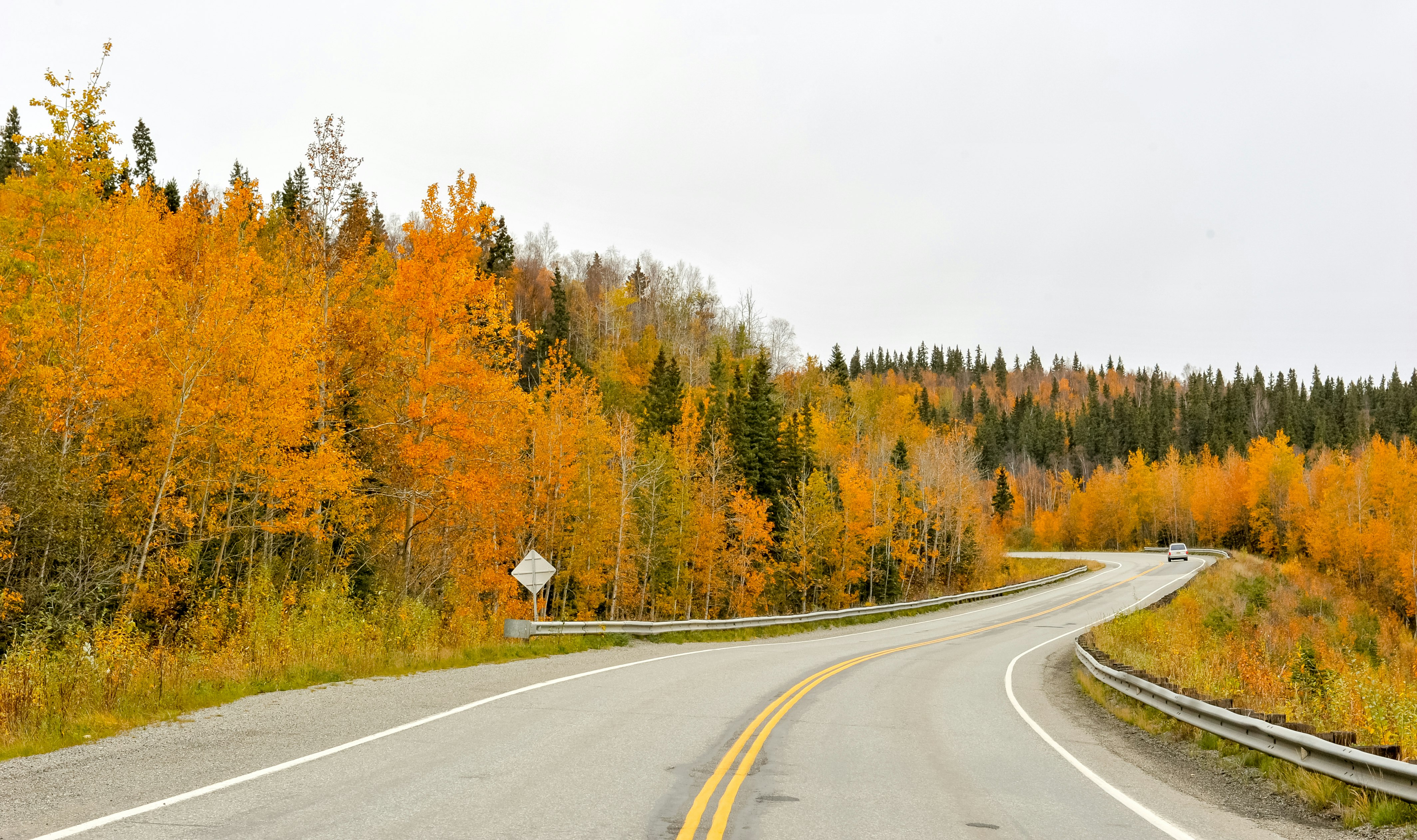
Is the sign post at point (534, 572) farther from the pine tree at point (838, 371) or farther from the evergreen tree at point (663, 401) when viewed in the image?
the pine tree at point (838, 371)

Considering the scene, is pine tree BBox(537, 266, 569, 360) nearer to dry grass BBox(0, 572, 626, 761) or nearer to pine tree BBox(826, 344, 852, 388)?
pine tree BBox(826, 344, 852, 388)

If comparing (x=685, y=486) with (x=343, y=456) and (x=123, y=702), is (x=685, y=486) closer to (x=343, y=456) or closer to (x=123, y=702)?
(x=343, y=456)

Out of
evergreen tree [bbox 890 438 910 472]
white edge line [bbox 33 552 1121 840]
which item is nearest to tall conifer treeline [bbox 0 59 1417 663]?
white edge line [bbox 33 552 1121 840]

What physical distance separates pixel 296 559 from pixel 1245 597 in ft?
154

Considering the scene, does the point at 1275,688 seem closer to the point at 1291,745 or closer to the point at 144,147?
the point at 1291,745

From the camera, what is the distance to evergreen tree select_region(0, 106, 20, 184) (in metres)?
45.4

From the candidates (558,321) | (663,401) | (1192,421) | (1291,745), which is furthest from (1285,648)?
(1192,421)

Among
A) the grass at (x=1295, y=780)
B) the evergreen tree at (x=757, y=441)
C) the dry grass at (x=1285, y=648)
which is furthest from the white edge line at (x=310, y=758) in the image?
the evergreen tree at (x=757, y=441)

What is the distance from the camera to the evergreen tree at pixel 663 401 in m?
56.0

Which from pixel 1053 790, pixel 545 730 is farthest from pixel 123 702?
pixel 1053 790

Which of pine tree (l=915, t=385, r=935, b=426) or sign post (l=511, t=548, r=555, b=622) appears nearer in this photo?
sign post (l=511, t=548, r=555, b=622)

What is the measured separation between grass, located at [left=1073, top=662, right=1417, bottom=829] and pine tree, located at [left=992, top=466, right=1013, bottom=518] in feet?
315

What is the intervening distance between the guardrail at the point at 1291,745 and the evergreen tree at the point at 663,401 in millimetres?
43005

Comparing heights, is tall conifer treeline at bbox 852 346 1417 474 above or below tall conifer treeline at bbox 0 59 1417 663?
above
